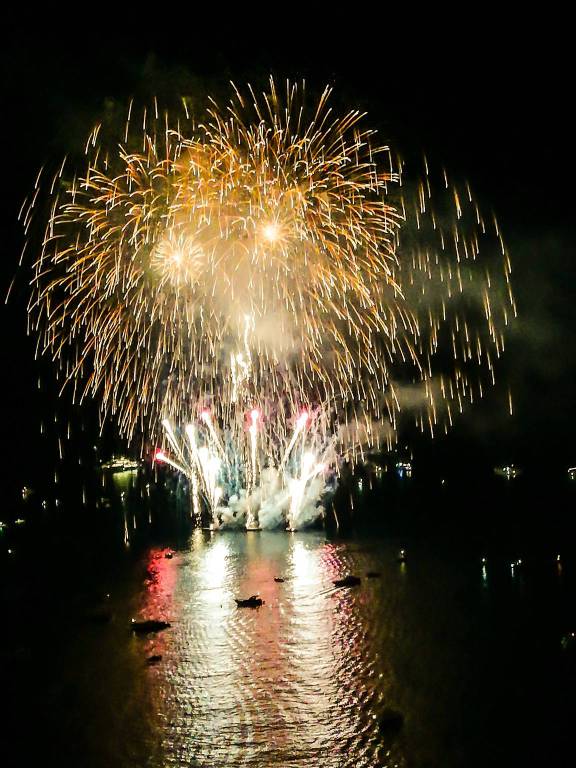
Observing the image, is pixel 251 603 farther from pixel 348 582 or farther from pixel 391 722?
pixel 391 722

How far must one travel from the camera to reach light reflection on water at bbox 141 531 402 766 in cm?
1236

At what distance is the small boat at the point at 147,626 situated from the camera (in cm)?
1925

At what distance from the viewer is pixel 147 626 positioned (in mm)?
19359

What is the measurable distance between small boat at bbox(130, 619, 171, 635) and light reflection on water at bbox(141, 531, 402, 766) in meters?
0.34

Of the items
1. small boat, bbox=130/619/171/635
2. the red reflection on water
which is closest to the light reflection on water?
the red reflection on water

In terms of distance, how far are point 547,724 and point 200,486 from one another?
26027 mm

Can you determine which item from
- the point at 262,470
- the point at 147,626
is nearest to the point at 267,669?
the point at 147,626

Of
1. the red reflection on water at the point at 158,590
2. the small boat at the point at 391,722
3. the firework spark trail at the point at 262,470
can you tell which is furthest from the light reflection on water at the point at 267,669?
the firework spark trail at the point at 262,470

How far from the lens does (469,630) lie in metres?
18.7

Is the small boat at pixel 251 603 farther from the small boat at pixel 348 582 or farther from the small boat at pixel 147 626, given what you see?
the small boat at pixel 348 582

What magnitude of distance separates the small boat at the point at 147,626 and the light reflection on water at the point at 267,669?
343 mm

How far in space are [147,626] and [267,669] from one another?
15.5ft

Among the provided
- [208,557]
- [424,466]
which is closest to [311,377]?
[208,557]

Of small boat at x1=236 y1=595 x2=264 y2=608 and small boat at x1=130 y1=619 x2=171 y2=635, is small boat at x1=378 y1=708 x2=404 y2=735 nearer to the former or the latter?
small boat at x1=130 y1=619 x2=171 y2=635
